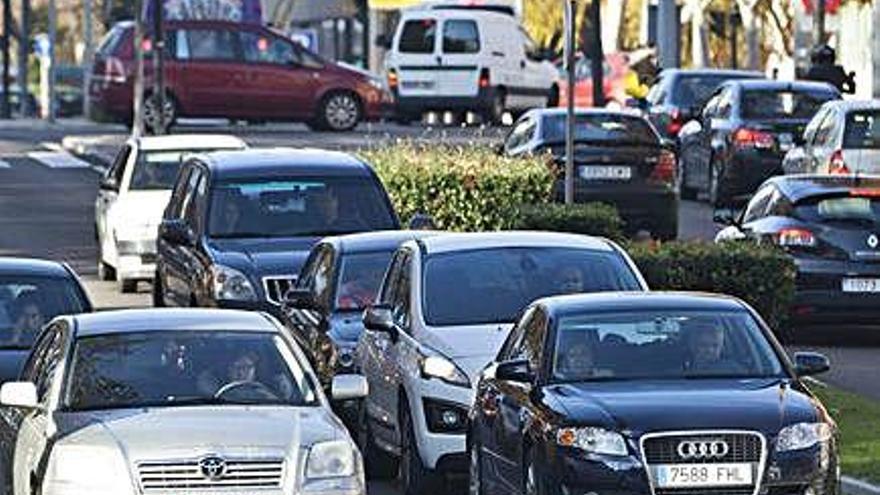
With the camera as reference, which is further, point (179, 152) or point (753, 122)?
point (753, 122)

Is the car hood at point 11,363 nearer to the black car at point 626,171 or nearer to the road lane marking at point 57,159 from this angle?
the black car at point 626,171

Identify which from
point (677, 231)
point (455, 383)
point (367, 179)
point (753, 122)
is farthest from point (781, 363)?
point (753, 122)

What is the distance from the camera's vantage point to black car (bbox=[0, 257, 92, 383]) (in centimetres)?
1909

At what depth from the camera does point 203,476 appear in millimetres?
13695

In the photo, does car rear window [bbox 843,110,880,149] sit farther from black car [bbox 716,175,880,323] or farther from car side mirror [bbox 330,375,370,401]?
car side mirror [bbox 330,375,370,401]

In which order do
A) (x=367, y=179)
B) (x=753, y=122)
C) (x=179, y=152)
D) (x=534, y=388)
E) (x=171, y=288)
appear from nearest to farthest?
1. (x=534, y=388)
2. (x=367, y=179)
3. (x=171, y=288)
4. (x=179, y=152)
5. (x=753, y=122)

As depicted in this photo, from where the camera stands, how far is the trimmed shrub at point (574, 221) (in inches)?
1020

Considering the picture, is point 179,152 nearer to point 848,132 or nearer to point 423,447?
point 848,132

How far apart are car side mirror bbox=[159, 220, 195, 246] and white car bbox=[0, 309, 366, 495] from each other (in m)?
8.99

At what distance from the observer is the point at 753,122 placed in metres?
39.7

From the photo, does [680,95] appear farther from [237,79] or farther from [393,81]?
[393,81]

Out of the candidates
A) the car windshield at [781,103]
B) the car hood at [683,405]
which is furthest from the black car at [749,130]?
the car hood at [683,405]

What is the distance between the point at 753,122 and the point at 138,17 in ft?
43.0

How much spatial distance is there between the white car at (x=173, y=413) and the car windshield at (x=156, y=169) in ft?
57.4
